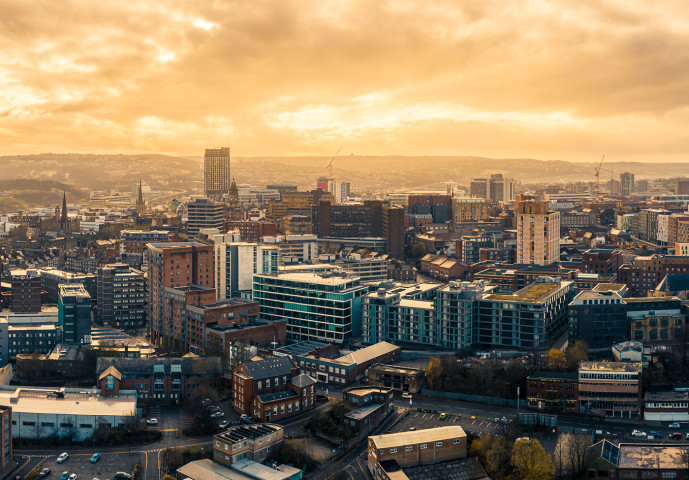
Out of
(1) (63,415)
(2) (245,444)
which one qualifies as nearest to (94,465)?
(1) (63,415)

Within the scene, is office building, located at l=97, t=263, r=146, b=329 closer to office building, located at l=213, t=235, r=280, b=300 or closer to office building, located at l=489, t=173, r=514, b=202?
office building, located at l=213, t=235, r=280, b=300

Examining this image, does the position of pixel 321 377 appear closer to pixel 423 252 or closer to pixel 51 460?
pixel 51 460

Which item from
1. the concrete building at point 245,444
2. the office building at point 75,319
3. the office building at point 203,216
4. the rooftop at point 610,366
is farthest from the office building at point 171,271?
the office building at point 203,216

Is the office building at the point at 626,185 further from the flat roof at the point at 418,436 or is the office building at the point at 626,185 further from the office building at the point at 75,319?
the flat roof at the point at 418,436

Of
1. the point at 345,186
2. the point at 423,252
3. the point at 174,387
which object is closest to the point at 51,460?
the point at 174,387

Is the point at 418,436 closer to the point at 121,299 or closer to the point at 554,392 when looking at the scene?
the point at 554,392

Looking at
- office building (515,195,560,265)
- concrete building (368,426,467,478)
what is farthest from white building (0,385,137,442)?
office building (515,195,560,265)
